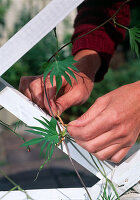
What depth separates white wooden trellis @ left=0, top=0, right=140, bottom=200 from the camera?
1.92 ft

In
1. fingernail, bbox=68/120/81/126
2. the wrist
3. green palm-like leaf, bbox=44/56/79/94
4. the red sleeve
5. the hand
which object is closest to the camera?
green palm-like leaf, bbox=44/56/79/94

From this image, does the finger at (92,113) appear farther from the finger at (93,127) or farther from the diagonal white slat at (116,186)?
the diagonal white slat at (116,186)

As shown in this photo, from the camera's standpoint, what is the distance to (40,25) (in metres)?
0.59

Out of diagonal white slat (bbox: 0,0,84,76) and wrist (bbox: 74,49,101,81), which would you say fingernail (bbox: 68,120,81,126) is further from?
wrist (bbox: 74,49,101,81)

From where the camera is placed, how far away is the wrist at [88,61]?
1.14m

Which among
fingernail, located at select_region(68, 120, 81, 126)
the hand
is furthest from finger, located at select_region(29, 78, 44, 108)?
fingernail, located at select_region(68, 120, 81, 126)

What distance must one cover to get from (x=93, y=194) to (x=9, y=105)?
0.38 meters

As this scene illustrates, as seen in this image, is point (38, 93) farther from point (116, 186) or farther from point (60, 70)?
point (116, 186)

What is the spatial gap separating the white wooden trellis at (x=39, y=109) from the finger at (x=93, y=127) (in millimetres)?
100

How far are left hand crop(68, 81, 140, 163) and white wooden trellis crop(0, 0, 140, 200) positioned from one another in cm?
9

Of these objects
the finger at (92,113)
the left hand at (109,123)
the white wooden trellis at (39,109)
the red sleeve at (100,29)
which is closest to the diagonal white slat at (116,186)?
the white wooden trellis at (39,109)

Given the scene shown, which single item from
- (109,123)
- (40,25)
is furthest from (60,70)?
(109,123)

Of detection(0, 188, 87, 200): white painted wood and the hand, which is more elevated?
the hand

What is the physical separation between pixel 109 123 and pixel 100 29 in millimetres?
780
